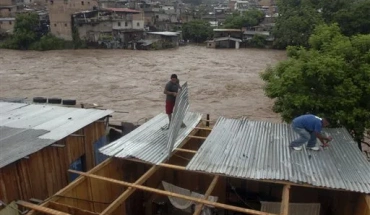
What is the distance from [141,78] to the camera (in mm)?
29969

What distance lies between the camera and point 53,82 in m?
28.4

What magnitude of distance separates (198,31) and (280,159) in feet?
159

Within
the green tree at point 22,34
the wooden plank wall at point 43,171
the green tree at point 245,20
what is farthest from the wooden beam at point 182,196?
the green tree at point 245,20

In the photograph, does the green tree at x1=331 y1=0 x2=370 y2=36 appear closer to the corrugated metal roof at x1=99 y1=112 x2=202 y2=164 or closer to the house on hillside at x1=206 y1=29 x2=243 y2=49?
the house on hillside at x1=206 y1=29 x2=243 y2=49

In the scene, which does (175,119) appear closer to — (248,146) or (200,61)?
(248,146)

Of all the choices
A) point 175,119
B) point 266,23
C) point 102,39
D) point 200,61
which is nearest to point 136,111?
point 175,119

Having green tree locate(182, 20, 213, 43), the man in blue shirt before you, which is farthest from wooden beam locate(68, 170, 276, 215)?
green tree locate(182, 20, 213, 43)

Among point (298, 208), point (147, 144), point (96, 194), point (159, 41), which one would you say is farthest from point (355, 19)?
point (96, 194)

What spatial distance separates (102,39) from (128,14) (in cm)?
607

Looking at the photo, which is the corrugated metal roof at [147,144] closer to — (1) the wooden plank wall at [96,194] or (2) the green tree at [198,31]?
(1) the wooden plank wall at [96,194]

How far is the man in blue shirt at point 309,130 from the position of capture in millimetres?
7150

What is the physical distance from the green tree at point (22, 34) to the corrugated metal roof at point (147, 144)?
44384mm

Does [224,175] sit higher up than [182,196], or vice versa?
[224,175]

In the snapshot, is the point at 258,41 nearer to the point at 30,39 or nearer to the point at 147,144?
the point at 30,39
